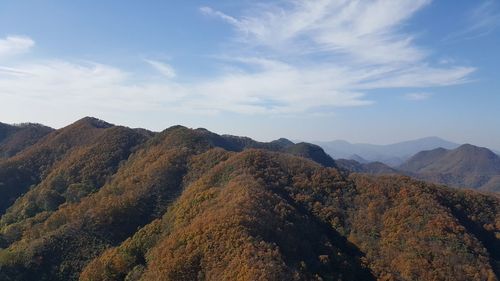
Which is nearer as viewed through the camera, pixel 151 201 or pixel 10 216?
pixel 151 201

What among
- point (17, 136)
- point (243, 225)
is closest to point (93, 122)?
point (17, 136)

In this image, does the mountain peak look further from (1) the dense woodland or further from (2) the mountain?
(1) the dense woodland

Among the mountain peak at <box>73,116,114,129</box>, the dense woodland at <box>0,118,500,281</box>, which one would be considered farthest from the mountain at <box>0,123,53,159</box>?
the dense woodland at <box>0,118,500,281</box>

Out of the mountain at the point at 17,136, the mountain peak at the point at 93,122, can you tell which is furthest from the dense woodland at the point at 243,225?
the mountain at the point at 17,136

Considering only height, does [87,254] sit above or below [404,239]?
below

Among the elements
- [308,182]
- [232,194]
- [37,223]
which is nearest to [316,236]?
[232,194]

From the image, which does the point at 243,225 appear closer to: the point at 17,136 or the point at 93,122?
the point at 93,122

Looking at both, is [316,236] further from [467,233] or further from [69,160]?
[69,160]
